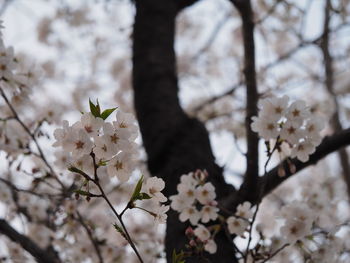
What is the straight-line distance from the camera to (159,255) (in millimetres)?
2557

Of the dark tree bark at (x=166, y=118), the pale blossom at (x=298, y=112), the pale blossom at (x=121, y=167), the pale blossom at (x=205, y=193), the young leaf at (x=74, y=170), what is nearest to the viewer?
the young leaf at (x=74, y=170)

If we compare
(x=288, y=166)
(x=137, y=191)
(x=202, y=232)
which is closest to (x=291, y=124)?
(x=288, y=166)

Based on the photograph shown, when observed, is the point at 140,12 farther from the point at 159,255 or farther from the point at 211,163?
the point at 159,255

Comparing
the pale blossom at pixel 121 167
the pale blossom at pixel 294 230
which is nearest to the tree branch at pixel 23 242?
the pale blossom at pixel 121 167

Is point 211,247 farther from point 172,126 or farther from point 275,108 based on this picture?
point 172,126

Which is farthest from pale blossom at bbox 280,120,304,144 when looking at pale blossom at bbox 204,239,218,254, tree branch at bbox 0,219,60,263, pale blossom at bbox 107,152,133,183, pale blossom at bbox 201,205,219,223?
tree branch at bbox 0,219,60,263

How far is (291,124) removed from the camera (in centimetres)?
166

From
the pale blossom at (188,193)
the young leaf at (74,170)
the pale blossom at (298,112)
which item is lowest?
the young leaf at (74,170)

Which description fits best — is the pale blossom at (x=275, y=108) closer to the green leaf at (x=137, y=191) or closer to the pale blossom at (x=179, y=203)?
the pale blossom at (x=179, y=203)

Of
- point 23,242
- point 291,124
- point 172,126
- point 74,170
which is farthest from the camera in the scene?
point 172,126

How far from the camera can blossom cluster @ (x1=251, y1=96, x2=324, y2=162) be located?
1663 millimetres

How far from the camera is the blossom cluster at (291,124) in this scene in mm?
1663

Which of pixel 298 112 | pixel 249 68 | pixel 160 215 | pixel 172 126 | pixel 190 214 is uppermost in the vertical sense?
pixel 172 126

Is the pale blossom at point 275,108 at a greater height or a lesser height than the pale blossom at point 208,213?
greater
